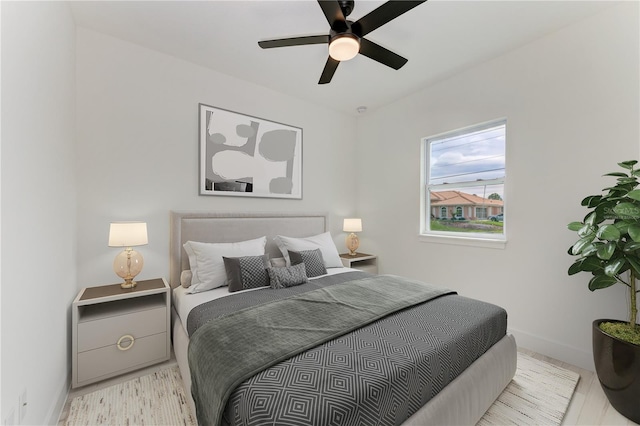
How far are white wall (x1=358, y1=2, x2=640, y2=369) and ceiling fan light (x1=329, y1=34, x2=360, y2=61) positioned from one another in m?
1.83

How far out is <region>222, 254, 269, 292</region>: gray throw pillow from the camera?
7.66 feet

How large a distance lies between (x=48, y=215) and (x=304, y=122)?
2857 mm

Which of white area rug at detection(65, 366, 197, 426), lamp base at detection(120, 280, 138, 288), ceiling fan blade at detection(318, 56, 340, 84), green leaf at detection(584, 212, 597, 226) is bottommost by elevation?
white area rug at detection(65, 366, 197, 426)

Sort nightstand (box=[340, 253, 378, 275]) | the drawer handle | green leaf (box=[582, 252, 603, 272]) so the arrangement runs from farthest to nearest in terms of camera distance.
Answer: nightstand (box=[340, 253, 378, 275]) < the drawer handle < green leaf (box=[582, 252, 603, 272])

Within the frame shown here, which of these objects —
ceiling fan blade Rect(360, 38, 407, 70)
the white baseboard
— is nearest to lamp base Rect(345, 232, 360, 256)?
the white baseboard

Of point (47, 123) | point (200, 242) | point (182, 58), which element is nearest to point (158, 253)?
point (200, 242)

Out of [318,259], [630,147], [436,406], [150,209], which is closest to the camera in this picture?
[436,406]

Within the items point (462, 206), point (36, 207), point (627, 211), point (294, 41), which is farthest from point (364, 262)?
point (36, 207)

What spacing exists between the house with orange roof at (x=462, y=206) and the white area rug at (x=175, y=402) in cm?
154

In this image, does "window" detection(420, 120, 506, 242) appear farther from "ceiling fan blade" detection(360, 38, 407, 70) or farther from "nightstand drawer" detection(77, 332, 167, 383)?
"nightstand drawer" detection(77, 332, 167, 383)

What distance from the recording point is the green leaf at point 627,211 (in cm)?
159

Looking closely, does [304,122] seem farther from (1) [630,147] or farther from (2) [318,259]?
(1) [630,147]

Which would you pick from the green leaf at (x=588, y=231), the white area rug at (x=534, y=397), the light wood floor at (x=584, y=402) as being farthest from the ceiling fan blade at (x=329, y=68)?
the light wood floor at (x=584, y=402)

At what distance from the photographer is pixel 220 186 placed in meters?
3.01
